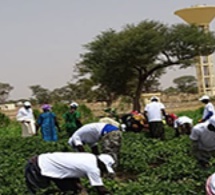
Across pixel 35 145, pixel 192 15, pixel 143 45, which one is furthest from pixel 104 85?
pixel 35 145

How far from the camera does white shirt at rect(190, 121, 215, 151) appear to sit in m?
9.74

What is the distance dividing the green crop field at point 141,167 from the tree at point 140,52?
54.2 ft

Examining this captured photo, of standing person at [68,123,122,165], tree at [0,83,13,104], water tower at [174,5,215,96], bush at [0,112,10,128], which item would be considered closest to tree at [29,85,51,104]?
tree at [0,83,13,104]

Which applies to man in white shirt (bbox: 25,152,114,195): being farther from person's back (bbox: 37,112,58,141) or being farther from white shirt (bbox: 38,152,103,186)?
person's back (bbox: 37,112,58,141)

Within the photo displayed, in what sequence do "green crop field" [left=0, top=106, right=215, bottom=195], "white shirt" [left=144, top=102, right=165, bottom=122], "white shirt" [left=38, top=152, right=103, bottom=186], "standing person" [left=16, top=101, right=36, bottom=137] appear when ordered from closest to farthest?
"white shirt" [left=38, top=152, right=103, bottom=186] < "green crop field" [left=0, top=106, right=215, bottom=195] < "white shirt" [left=144, top=102, right=165, bottom=122] < "standing person" [left=16, top=101, right=36, bottom=137]

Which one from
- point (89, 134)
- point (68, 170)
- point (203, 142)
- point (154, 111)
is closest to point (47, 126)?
point (154, 111)

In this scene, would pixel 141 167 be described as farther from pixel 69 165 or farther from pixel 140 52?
pixel 140 52

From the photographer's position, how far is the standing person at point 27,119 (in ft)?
56.9

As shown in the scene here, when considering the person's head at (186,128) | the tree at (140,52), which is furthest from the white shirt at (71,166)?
the tree at (140,52)

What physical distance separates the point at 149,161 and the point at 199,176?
2.64 meters

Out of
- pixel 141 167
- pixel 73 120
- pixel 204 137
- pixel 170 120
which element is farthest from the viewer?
pixel 170 120

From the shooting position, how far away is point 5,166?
11211 mm

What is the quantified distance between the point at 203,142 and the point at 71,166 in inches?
134

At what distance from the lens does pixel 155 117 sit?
15180 millimetres
